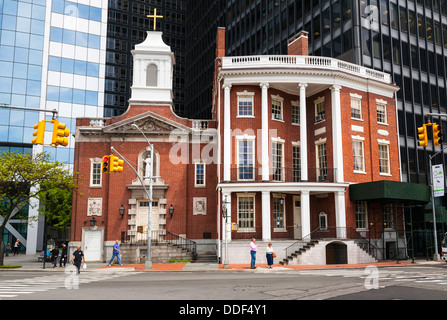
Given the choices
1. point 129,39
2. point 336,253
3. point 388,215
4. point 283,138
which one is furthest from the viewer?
point 129,39

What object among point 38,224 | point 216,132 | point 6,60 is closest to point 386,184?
point 216,132

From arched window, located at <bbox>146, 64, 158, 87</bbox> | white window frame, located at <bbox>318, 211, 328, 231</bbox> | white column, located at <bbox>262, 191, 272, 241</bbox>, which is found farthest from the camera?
arched window, located at <bbox>146, 64, 158, 87</bbox>

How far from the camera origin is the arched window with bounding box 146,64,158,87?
36.7m

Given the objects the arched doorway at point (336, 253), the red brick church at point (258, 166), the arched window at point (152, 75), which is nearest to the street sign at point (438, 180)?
the red brick church at point (258, 166)

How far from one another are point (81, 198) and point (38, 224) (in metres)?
25.2

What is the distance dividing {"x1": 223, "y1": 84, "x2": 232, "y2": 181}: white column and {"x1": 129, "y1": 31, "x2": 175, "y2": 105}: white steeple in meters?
6.52

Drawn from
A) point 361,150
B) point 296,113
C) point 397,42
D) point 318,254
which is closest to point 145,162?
point 296,113

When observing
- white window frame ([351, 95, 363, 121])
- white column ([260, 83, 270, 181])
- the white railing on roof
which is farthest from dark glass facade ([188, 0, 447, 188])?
white column ([260, 83, 270, 181])

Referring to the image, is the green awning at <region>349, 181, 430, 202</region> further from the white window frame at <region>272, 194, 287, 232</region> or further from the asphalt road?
the asphalt road

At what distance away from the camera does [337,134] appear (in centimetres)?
3112

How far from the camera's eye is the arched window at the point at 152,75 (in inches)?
1443

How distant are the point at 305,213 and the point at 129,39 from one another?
73266 millimetres

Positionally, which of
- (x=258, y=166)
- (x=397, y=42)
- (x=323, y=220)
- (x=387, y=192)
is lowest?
(x=323, y=220)

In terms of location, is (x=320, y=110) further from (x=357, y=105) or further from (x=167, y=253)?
(x=167, y=253)
